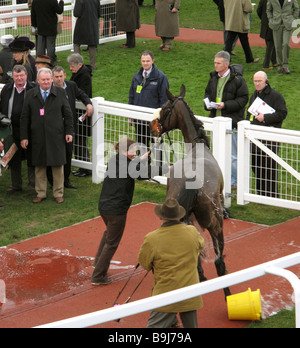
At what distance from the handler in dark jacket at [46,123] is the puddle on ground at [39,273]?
75.1 inches

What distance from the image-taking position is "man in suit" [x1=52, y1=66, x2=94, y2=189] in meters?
11.5

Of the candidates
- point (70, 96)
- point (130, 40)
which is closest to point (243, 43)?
point (130, 40)

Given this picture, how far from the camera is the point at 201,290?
13.9ft

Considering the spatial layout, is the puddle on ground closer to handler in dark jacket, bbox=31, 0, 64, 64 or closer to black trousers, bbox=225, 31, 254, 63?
handler in dark jacket, bbox=31, 0, 64, 64

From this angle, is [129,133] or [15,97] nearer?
[15,97]

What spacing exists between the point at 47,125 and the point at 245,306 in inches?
183

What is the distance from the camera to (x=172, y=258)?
6.34m

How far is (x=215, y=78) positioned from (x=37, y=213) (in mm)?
3142

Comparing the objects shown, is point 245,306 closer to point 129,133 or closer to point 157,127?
point 157,127

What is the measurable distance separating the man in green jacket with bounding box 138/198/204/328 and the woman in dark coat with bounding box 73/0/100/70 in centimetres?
1202

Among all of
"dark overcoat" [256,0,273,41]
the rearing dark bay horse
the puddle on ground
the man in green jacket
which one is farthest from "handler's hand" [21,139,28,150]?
"dark overcoat" [256,0,273,41]

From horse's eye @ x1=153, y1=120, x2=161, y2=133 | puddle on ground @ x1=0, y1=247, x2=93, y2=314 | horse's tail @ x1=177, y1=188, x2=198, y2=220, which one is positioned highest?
horse's eye @ x1=153, y1=120, x2=161, y2=133
